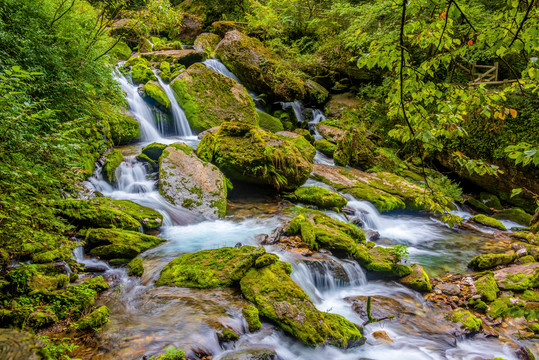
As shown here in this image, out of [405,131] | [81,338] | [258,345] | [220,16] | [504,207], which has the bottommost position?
[504,207]

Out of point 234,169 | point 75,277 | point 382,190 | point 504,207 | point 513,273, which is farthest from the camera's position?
point 504,207

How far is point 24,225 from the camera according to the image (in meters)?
2.51

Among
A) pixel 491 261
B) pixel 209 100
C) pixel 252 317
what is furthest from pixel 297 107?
pixel 252 317

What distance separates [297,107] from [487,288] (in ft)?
43.2

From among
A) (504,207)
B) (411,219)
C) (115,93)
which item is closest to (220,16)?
(115,93)

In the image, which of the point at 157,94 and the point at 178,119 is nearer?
the point at 157,94

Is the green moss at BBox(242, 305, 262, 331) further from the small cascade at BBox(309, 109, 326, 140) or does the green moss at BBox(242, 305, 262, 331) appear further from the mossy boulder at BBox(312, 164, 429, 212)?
the small cascade at BBox(309, 109, 326, 140)

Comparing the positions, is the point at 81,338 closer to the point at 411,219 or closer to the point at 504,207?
the point at 411,219

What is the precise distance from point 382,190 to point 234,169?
571cm

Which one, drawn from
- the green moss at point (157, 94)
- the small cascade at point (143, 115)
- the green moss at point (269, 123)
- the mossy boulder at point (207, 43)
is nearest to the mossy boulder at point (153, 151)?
the small cascade at point (143, 115)

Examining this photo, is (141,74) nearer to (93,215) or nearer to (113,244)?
(93,215)

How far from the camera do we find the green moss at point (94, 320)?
2.92 m

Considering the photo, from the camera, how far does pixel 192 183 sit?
753 centimetres

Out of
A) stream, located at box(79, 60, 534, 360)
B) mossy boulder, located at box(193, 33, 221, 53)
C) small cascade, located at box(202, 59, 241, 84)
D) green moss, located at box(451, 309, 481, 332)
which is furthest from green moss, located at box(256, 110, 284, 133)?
green moss, located at box(451, 309, 481, 332)
